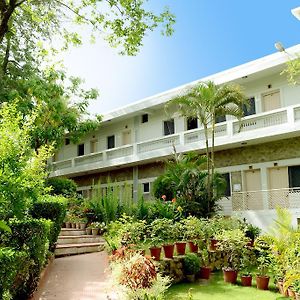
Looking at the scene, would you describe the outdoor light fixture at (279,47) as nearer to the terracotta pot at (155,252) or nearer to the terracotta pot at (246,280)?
the terracotta pot at (246,280)

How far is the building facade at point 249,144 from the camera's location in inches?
641

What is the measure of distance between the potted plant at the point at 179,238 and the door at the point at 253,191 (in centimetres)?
625

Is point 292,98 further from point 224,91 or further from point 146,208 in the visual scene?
point 146,208

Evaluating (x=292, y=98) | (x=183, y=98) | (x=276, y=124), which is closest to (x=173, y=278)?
(x=183, y=98)

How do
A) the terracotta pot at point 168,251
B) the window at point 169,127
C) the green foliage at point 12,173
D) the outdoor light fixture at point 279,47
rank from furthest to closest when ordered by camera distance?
the window at point 169,127, the outdoor light fixture at point 279,47, the terracotta pot at point 168,251, the green foliage at point 12,173

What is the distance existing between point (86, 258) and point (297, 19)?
12.6m

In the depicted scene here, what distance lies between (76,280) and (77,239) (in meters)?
4.53

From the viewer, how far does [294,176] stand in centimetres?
1694

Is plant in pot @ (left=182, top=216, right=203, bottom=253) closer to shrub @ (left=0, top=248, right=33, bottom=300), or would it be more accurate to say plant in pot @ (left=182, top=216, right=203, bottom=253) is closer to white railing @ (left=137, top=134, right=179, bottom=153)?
shrub @ (left=0, top=248, right=33, bottom=300)

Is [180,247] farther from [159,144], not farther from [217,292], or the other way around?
[159,144]

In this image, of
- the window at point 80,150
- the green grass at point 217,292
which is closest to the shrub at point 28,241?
the green grass at point 217,292

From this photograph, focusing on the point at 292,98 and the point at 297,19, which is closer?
the point at 297,19

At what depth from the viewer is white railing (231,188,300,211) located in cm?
1550

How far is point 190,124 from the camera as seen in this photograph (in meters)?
22.0
